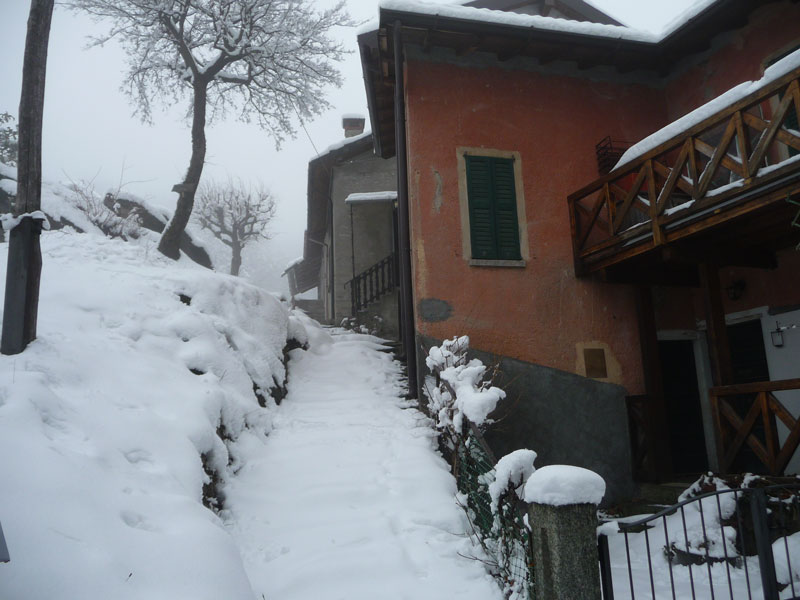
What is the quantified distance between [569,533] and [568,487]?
26 cm

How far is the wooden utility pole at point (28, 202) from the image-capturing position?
452 centimetres

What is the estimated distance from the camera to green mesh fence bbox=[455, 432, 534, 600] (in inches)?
138

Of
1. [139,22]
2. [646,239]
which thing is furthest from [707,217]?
[139,22]

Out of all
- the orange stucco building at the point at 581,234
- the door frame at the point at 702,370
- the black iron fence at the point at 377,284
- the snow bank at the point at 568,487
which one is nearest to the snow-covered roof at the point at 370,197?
the black iron fence at the point at 377,284

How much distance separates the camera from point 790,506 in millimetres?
5148

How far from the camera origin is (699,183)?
5.91 m

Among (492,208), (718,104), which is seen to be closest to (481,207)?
(492,208)

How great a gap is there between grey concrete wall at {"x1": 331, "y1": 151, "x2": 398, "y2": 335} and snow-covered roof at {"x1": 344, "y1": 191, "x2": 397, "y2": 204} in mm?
641

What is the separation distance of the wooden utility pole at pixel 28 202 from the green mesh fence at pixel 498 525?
13.1 ft

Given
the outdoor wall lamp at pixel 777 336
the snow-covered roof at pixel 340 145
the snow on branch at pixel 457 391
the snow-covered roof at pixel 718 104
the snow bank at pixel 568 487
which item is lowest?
the snow bank at pixel 568 487

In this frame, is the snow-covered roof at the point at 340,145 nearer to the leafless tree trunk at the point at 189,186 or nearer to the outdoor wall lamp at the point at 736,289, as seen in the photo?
the leafless tree trunk at the point at 189,186

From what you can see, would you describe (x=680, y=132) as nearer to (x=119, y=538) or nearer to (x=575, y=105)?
(x=575, y=105)

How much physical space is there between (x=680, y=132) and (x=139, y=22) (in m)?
11.7

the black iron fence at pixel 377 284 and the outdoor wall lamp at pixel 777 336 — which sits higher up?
the black iron fence at pixel 377 284
